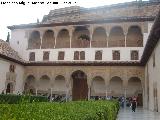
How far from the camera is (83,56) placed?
33625 millimetres

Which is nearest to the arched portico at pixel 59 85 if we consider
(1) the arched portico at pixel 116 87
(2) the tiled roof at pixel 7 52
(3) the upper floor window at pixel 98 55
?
(2) the tiled roof at pixel 7 52

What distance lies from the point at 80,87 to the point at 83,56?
4.16 meters

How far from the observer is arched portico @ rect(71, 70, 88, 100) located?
34.8 metres

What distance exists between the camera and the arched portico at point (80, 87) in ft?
114

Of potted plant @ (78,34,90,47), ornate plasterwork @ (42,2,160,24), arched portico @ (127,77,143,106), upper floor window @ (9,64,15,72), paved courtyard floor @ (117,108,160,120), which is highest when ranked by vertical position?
ornate plasterwork @ (42,2,160,24)

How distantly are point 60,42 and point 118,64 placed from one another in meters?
8.57

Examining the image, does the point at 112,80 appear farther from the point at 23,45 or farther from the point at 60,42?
the point at 23,45

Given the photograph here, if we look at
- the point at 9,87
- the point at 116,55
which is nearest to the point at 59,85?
the point at 9,87

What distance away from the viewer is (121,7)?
129 ft

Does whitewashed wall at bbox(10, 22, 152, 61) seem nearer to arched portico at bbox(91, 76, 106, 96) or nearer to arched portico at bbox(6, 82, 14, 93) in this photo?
arched portico at bbox(91, 76, 106, 96)

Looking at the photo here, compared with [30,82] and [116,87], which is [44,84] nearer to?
[30,82]

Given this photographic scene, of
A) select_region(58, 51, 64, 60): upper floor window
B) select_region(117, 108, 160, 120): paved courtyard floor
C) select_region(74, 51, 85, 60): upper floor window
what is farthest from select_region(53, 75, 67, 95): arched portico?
select_region(117, 108, 160, 120): paved courtyard floor

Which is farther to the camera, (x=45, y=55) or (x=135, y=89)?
(x=45, y=55)

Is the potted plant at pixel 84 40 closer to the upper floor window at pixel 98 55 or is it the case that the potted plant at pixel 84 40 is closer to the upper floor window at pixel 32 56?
the upper floor window at pixel 98 55
